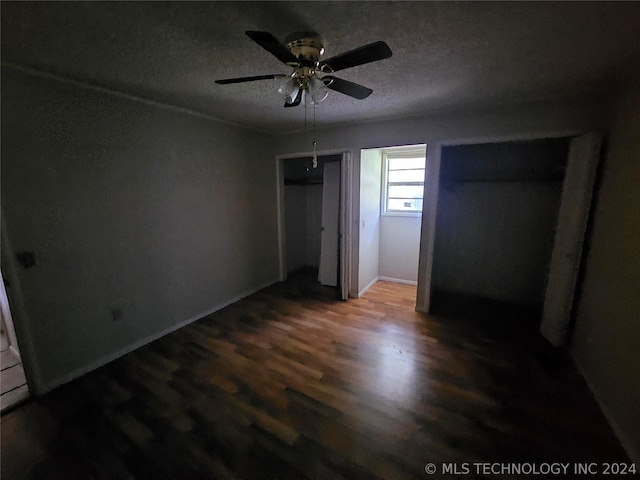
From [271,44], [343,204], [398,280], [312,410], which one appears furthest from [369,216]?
[271,44]

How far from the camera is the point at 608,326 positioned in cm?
190

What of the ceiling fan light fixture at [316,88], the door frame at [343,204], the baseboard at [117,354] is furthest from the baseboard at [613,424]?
the baseboard at [117,354]

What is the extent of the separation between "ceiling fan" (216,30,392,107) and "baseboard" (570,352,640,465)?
2.61 metres

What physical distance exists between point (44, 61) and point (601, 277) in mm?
4302

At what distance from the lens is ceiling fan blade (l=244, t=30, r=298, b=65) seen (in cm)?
111

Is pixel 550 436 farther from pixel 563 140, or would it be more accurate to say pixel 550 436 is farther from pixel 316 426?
pixel 563 140

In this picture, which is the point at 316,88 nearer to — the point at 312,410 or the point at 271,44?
the point at 271,44

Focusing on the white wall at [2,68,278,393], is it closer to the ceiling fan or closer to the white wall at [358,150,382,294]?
the ceiling fan

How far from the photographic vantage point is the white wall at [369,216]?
3599 mm

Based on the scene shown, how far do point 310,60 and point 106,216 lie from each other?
Result: 2.17m

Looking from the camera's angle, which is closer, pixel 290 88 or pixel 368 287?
pixel 290 88

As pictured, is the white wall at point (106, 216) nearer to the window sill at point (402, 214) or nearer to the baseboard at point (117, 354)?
the baseboard at point (117, 354)

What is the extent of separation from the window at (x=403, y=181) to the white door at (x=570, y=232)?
5.99ft

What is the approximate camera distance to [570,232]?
243 cm
